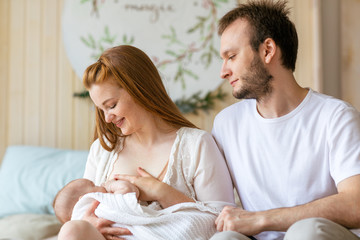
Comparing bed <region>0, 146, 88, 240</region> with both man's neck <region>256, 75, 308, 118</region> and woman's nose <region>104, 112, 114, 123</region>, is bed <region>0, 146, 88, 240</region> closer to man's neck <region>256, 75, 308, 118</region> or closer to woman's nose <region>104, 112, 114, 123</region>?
woman's nose <region>104, 112, 114, 123</region>

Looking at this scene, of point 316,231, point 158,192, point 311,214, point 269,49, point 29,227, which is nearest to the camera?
point 316,231

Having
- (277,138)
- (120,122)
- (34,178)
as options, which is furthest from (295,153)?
(34,178)

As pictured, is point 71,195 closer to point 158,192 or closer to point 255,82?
point 158,192

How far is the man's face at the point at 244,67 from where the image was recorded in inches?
61.7

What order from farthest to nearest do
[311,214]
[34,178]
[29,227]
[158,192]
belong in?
[34,178] → [29,227] → [158,192] → [311,214]

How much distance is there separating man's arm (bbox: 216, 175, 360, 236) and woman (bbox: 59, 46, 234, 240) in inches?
7.0

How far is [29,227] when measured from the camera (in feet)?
6.64

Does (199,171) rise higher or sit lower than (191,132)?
lower

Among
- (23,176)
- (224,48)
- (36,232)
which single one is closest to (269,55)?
(224,48)

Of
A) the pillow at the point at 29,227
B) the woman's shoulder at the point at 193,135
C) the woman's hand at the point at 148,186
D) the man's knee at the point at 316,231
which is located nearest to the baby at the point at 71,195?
the woman's hand at the point at 148,186

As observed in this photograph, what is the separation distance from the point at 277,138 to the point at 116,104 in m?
0.59

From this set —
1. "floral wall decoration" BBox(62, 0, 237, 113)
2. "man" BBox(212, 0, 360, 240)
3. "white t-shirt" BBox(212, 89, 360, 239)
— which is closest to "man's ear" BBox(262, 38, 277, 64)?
"man" BBox(212, 0, 360, 240)

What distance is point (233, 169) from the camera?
5.37ft

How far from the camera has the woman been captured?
1564mm
